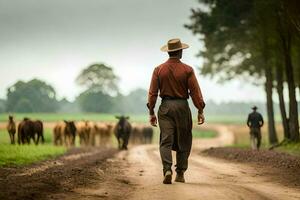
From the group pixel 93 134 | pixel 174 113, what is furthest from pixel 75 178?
pixel 93 134

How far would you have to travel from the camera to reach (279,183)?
12.9 metres

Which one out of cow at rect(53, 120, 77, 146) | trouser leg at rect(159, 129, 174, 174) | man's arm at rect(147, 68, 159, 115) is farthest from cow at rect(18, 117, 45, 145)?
trouser leg at rect(159, 129, 174, 174)

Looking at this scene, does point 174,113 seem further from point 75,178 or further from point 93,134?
point 93,134

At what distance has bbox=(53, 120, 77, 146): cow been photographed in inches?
1550

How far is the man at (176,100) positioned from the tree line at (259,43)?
14.7m

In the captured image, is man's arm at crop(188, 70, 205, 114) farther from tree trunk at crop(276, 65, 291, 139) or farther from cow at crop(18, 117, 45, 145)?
cow at crop(18, 117, 45, 145)

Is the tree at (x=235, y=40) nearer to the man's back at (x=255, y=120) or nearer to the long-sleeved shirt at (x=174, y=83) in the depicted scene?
the man's back at (x=255, y=120)

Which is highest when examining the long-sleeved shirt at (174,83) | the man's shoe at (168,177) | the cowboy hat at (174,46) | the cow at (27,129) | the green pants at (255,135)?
the cowboy hat at (174,46)

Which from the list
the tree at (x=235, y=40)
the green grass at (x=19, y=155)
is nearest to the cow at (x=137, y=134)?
the tree at (x=235, y=40)

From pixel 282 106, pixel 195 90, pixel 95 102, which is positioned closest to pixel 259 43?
pixel 282 106

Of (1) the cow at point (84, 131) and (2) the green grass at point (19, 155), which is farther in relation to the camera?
(1) the cow at point (84, 131)

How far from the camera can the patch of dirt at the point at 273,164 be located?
46.7 ft

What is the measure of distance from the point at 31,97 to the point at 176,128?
56.5 metres

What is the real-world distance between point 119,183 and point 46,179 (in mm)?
1358
